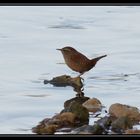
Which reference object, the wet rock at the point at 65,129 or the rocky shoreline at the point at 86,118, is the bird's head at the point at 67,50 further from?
the wet rock at the point at 65,129

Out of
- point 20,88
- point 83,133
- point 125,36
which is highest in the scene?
point 125,36

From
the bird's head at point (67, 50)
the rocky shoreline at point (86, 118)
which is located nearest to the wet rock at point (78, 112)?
the rocky shoreline at point (86, 118)

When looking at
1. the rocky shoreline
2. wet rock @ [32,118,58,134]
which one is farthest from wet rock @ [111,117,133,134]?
wet rock @ [32,118,58,134]

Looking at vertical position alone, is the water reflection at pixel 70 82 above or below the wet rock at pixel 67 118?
above

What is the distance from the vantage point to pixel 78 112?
2816mm

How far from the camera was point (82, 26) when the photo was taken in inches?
110

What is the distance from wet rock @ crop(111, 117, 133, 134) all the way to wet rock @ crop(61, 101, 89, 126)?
0.12m

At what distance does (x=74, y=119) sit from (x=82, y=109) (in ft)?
0.17

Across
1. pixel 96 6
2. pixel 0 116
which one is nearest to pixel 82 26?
pixel 96 6

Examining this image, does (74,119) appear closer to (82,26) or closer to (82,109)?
(82,109)

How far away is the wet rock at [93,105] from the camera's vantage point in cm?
281

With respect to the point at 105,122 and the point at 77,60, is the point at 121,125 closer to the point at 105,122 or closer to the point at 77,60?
the point at 105,122

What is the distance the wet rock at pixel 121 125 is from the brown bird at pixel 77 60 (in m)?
0.25

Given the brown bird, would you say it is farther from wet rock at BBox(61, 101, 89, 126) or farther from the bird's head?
wet rock at BBox(61, 101, 89, 126)
